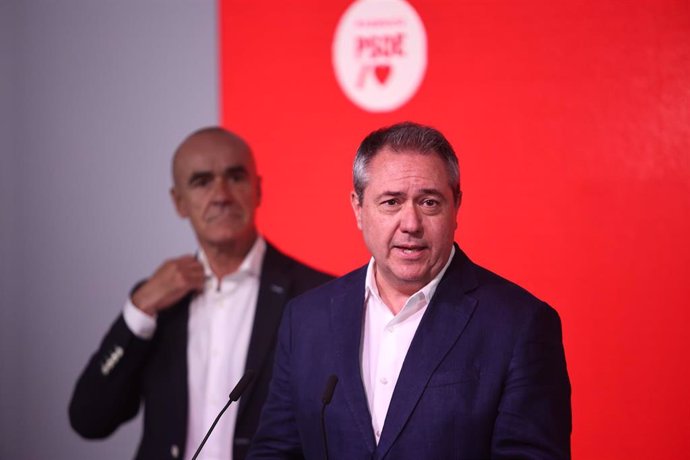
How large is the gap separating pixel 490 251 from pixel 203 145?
1.07 m

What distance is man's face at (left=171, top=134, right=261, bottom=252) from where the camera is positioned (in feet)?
9.21

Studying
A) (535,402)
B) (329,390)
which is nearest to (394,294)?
(329,390)

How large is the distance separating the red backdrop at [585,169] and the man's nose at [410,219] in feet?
3.90

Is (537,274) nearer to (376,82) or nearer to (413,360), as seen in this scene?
(376,82)

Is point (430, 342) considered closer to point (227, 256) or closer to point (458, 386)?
point (458, 386)

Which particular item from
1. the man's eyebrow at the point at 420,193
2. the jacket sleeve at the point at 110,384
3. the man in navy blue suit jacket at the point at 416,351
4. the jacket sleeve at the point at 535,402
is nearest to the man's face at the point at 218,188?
the jacket sleeve at the point at 110,384

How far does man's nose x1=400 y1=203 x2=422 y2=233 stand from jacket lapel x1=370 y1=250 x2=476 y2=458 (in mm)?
166

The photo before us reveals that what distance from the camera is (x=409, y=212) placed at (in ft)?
6.20

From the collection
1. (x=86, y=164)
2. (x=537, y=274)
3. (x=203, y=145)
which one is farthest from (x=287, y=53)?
(x=537, y=274)

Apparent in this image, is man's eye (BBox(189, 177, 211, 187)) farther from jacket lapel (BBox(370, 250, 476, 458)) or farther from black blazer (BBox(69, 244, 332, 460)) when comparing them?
jacket lapel (BBox(370, 250, 476, 458))

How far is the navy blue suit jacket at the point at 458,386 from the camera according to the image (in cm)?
176

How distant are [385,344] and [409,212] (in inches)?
12.7

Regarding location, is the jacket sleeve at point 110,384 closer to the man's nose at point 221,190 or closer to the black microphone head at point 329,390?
the man's nose at point 221,190

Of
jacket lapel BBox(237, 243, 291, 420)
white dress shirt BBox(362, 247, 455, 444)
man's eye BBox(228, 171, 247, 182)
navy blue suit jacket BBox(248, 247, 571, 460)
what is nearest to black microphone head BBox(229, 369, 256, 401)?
navy blue suit jacket BBox(248, 247, 571, 460)
